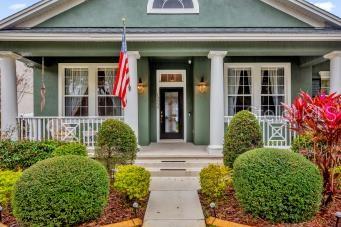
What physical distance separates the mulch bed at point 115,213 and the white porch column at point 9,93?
542 centimetres

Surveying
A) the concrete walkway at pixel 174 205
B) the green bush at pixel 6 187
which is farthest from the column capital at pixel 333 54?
the green bush at pixel 6 187

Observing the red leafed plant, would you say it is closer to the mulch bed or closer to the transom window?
the mulch bed

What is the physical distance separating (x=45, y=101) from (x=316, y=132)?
9910mm

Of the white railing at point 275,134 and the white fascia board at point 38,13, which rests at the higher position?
the white fascia board at point 38,13

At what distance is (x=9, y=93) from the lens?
10.1 metres

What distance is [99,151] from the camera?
672 cm

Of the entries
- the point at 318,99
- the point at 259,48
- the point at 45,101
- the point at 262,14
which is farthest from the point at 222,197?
the point at 45,101

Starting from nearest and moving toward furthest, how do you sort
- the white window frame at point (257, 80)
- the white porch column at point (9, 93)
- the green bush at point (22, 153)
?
the green bush at point (22, 153), the white porch column at point (9, 93), the white window frame at point (257, 80)

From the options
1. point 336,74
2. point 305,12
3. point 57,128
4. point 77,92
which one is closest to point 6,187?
point 57,128

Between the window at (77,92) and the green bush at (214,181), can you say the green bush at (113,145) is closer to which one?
the green bush at (214,181)

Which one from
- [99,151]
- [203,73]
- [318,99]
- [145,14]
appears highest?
[145,14]

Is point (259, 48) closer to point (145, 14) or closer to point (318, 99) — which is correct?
point (145, 14)

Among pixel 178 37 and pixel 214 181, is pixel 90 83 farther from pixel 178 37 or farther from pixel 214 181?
pixel 214 181

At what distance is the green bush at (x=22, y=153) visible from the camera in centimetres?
733
